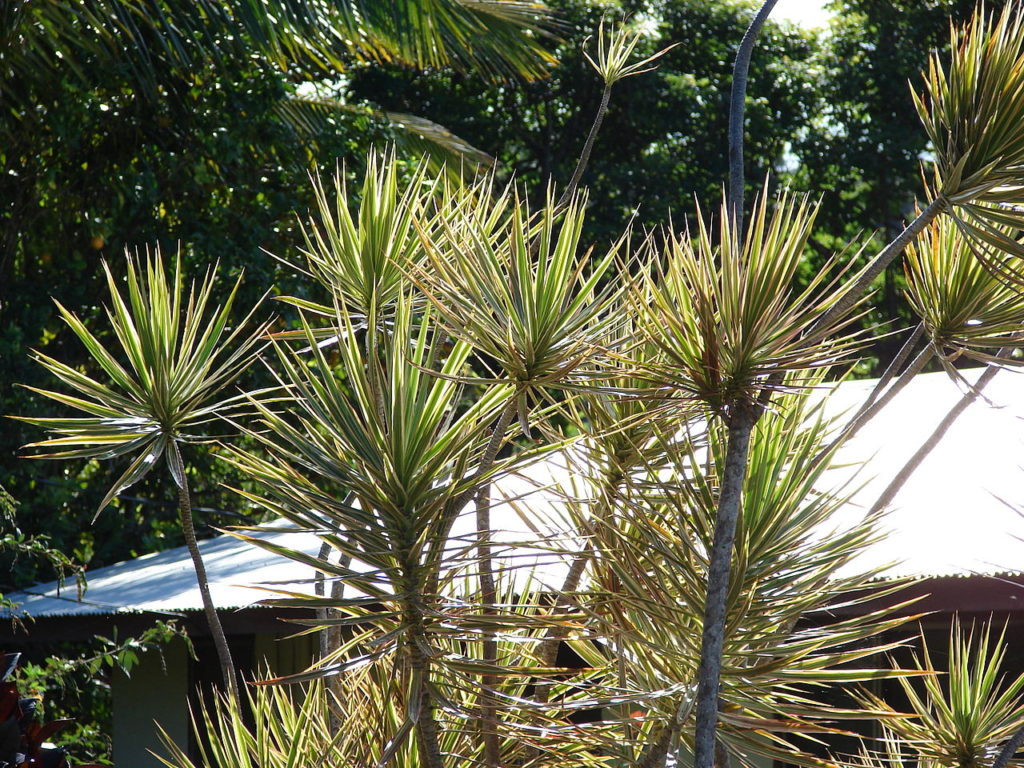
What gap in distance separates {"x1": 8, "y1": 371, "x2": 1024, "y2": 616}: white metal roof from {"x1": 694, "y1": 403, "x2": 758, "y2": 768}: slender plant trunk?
0.33 m

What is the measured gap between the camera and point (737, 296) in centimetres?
167

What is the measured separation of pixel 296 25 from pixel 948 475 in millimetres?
5210

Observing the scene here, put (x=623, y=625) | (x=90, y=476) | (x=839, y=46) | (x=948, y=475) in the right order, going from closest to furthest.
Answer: (x=623, y=625)
(x=948, y=475)
(x=90, y=476)
(x=839, y=46)

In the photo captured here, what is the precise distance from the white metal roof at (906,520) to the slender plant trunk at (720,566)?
326mm

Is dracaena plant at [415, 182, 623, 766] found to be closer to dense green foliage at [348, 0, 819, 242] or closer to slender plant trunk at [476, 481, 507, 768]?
slender plant trunk at [476, 481, 507, 768]

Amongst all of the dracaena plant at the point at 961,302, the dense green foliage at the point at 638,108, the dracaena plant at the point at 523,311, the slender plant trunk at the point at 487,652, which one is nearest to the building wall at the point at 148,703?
the slender plant trunk at the point at 487,652

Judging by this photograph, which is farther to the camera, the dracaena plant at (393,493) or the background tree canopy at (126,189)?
the background tree canopy at (126,189)

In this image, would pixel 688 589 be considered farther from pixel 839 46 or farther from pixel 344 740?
pixel 839 46

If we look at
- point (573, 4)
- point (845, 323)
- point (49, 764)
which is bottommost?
point (49, 764)

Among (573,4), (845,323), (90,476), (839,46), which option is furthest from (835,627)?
(839,46)

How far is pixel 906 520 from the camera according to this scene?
3.96 m

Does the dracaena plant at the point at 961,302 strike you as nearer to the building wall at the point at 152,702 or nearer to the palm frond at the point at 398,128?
the building wall at the point at 152,702

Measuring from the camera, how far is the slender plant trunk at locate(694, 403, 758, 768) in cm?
166

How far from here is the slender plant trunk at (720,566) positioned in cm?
Result: 166
